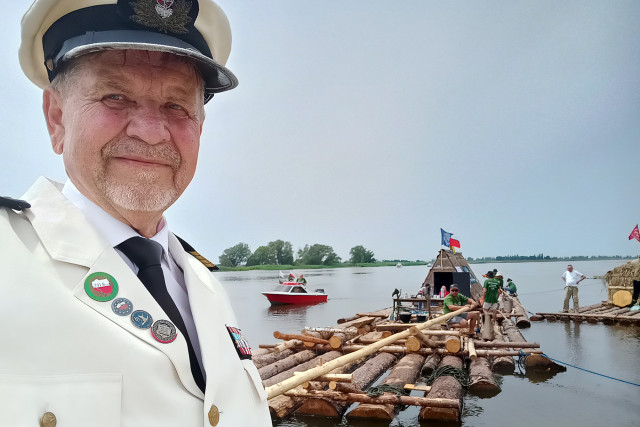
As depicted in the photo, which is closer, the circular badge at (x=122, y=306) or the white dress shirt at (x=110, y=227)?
the circular badge at (x=122, y=306)

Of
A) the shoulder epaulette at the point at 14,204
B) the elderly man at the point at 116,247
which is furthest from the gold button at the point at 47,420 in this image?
the shoulder epaulette at the point at 14,204

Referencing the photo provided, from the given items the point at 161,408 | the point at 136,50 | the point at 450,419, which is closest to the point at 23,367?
the point at 161,408

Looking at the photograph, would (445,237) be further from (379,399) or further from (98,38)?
(98,38)

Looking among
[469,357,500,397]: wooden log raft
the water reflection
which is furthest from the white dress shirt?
the water reflection

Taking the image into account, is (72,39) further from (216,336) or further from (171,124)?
(216,336)

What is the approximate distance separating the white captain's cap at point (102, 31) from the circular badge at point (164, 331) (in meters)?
0.93

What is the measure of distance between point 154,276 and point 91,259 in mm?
264

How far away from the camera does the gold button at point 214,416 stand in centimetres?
140

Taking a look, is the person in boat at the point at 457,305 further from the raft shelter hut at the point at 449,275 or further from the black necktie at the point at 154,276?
the black necktie at the point at 154,276

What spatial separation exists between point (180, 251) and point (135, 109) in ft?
2.24

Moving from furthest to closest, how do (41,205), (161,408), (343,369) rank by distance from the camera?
(343,369) < (41,205) < (161,408)

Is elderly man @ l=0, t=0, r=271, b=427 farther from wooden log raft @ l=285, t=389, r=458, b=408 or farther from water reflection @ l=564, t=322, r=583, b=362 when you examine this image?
water reflection @ l=564, t=322, r=583, b=362

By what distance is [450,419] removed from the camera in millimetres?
7633

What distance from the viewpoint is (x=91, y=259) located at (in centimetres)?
136
